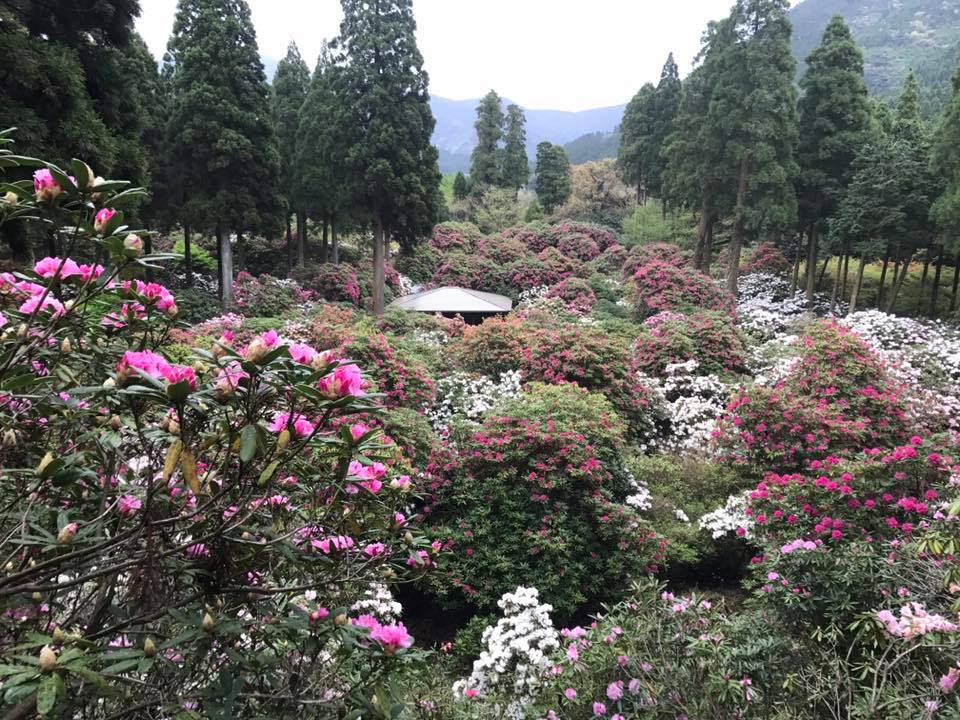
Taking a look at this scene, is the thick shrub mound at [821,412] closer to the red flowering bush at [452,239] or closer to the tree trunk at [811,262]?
the tree trunk at [811,262]

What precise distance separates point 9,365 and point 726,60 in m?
17.4

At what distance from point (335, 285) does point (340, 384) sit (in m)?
15.3

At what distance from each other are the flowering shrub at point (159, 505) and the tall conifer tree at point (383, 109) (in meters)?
13.0

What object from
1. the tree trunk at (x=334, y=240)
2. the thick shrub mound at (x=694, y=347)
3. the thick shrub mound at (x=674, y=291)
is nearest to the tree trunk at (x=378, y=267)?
the tree trunk at (x=334, y=240)

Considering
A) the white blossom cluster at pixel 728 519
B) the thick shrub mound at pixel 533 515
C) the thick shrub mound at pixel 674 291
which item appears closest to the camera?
the thick shrub mound at pixel 533 515

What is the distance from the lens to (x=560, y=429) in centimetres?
550

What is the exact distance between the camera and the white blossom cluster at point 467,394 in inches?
298

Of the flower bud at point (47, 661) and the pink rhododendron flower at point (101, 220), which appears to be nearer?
the flower bud at point (47, 661)

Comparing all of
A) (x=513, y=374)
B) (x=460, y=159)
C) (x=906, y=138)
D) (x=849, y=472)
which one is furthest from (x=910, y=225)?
(x=460, y=159)

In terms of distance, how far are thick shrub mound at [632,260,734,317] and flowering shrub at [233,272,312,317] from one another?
852 centimetres

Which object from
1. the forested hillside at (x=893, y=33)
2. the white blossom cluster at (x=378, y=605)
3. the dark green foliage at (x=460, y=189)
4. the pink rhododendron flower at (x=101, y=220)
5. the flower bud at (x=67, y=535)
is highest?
the forested hillside at (x=893, y=33)

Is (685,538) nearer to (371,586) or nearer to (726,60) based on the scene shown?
(371,586)

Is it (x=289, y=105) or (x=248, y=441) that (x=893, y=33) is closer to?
(x=289, y=105)

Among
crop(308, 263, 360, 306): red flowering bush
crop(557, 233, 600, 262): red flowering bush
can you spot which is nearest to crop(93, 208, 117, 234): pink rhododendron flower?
crop(308, 263, 360, 306): red flowering bush
